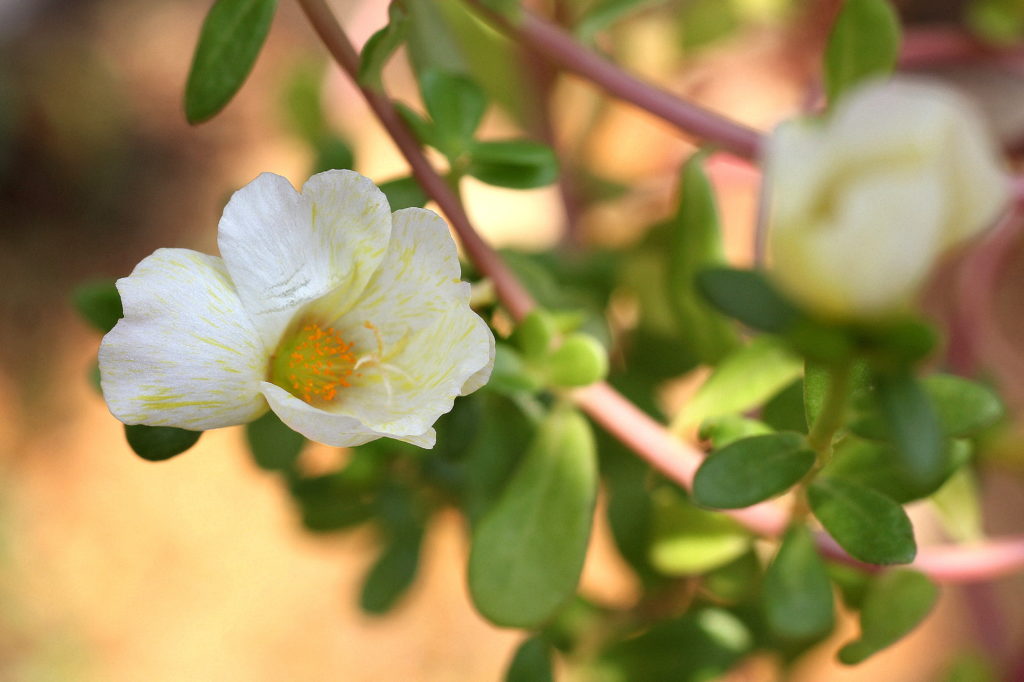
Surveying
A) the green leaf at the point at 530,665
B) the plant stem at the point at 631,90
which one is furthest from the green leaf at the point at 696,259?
the green leaf at the point at 530,665

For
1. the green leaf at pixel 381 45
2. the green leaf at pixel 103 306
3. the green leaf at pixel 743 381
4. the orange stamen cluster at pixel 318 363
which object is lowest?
the green leaf at pixel 743 381

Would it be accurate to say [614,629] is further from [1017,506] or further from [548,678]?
[1017,506]

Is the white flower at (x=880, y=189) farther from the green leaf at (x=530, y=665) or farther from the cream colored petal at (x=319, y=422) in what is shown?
the green leaf at (x=530, y=665)

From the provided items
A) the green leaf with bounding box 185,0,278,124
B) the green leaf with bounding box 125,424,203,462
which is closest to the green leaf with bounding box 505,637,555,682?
the green leaf with bounding box 125,424,203,462

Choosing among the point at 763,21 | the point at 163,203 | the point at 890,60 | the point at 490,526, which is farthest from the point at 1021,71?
the point at 163,203

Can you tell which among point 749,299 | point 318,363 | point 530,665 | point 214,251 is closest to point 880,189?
point 749,299

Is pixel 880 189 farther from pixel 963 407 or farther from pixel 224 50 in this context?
pixel 224 50

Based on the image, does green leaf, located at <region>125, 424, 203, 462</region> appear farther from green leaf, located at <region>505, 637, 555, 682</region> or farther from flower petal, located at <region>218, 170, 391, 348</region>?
green leaf, located at <region>505, 637, 555, 682</region>
